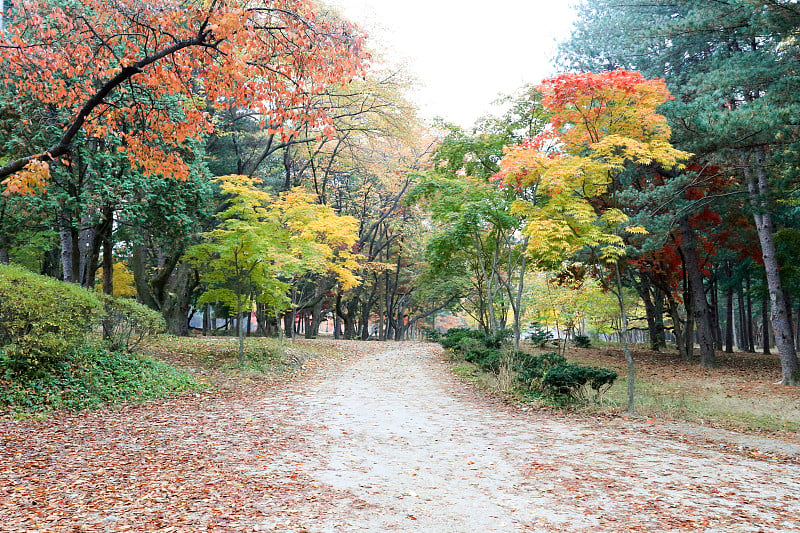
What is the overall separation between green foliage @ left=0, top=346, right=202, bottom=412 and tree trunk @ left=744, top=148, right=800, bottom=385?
42.2 feet

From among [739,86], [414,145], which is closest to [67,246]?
[414,145]

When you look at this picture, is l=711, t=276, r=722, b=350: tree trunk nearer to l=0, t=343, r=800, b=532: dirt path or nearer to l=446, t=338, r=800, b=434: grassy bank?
l=446, t=338, r=800, b=434: grassy bank

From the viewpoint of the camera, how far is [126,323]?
8.86 metres

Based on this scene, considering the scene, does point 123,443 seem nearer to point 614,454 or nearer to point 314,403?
point 314,403

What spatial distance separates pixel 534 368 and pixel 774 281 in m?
6.97

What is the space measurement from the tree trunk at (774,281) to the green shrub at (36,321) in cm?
1362

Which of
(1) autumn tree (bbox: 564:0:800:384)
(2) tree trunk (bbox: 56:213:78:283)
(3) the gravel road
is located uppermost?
(1) autumn tree (bbox: 564:0:800:384)

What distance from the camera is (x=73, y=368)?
7523 millimetres

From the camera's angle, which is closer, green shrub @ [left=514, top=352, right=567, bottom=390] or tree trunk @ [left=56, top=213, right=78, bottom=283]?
green shrub @ [left=514, top=352, right=567, bottom=390]

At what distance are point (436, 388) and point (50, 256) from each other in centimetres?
1818

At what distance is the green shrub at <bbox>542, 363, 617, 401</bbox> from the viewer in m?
8.00

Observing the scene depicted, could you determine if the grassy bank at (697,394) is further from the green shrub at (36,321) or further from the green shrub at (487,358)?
the green shrub at (36,321)

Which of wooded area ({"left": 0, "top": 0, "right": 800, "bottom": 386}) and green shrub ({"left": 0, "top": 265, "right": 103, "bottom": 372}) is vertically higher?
wooded area ({"left": 0, "top": 0, "right": 800, "bottom": 386})

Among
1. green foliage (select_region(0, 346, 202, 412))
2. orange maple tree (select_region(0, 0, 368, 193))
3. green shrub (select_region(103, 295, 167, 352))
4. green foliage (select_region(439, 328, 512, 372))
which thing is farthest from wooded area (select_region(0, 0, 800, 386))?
green foliage (select_region(0, 346, 202, 412))
